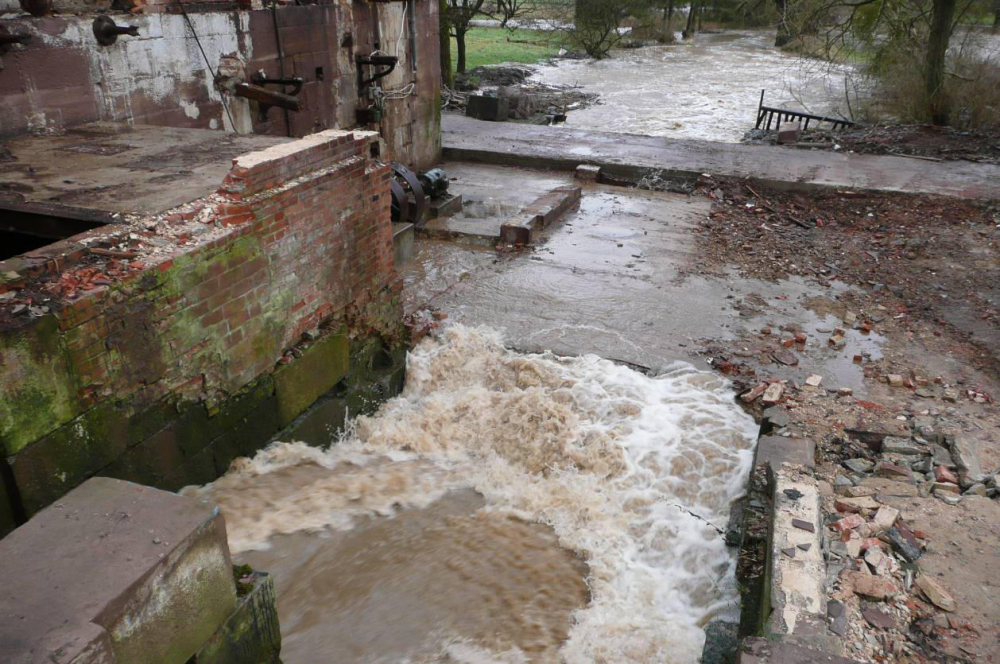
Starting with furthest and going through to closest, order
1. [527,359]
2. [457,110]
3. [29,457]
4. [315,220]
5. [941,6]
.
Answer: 1. [457,110]
2. [941,6]
3. [527,359]
4. [315,220]
5. [29,457]

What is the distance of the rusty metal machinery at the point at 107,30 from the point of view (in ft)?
20.6

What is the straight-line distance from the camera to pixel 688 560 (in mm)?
4875

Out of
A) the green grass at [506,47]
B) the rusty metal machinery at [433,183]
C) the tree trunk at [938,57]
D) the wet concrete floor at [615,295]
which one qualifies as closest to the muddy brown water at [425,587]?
the wet concrete floor at [615,295]

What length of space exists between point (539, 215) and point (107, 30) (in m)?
5.58

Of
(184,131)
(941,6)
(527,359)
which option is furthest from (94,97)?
(941,6)

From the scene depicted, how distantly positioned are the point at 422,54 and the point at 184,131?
6.03 m

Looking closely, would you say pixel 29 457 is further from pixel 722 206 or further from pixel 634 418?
pixel 722 206

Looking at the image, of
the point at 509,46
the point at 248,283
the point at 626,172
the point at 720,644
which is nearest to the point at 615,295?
the point at 248,283

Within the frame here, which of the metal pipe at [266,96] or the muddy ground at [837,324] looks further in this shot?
the metal pipe at [266,96]

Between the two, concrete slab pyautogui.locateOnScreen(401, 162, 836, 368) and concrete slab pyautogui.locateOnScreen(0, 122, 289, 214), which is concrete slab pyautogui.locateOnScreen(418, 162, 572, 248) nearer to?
concrete slab pyautogui.locateOnScreen(401, 162, 836, 368)

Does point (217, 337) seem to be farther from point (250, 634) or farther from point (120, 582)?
point (120, 582)

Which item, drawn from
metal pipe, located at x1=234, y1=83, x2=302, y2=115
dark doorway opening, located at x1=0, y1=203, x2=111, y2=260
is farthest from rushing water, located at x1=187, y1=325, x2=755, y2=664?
metal pipe, located at x1=234, y1=83, x2=302, y2=115

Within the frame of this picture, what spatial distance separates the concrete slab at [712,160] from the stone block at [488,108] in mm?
1361

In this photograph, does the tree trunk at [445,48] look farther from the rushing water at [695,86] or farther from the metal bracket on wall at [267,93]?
the metal bracket on wall at [267,93]
